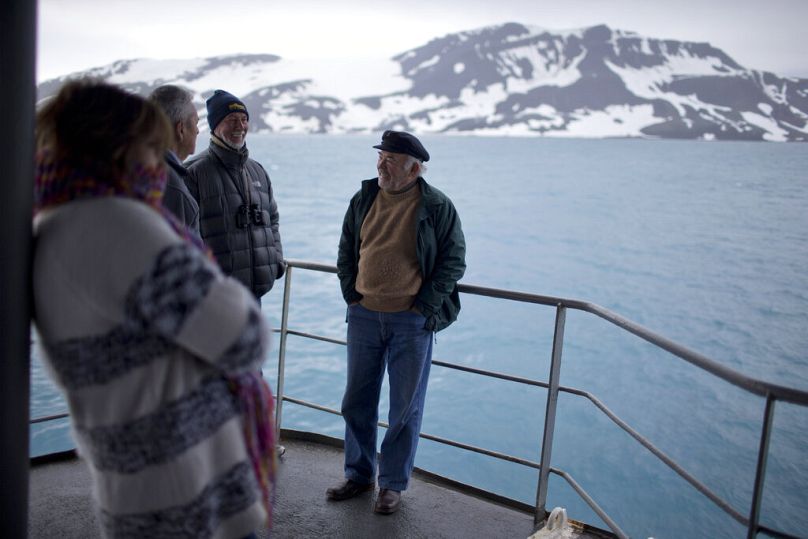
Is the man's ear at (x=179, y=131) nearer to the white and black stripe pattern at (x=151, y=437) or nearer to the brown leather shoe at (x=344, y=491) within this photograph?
the white and black stripe pattern at (x=151, y=437)

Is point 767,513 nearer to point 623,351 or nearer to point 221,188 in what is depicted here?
point 623,351

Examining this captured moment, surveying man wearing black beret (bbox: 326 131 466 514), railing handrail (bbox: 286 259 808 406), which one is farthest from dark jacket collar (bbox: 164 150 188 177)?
railing handrail (bbox: 286 259 808 406)

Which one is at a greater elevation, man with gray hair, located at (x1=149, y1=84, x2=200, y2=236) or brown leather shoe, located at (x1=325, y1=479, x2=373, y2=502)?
man with gray hair, located at (x1=149, y1=84, x2=200, y2=236)

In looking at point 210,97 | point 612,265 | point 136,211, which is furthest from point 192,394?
point 612,265

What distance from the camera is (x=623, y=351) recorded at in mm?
29500

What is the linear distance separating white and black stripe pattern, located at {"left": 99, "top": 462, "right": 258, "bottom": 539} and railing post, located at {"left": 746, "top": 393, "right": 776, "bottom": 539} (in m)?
1.16

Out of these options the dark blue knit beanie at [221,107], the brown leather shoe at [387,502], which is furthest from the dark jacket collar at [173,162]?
the brown leather shoe at [387,502]

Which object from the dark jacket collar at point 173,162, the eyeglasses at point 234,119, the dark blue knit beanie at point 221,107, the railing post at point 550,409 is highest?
the dark blue knit beanie at point 221,107

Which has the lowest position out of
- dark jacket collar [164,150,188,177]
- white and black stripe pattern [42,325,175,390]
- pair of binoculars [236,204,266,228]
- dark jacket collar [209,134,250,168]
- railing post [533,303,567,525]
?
railing post [533,303,567,525]

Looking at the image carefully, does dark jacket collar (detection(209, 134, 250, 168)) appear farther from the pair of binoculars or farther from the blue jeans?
the blue jeans

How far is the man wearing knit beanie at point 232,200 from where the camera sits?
254 centimetres

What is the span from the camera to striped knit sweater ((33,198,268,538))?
105 centimetres

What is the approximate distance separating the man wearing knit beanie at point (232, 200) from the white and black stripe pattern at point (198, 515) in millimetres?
1417

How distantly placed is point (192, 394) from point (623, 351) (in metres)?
30.4
